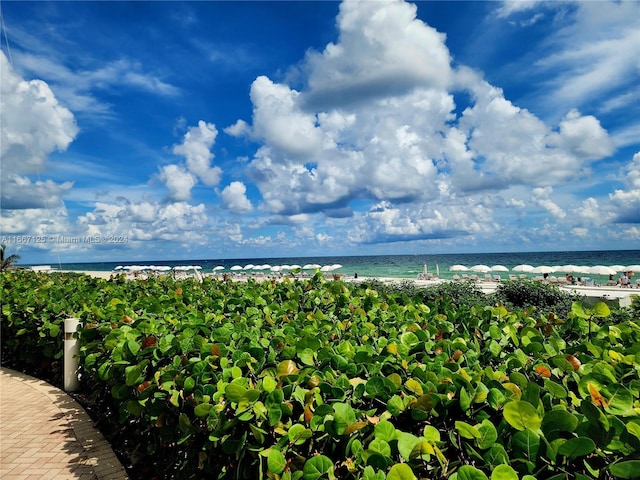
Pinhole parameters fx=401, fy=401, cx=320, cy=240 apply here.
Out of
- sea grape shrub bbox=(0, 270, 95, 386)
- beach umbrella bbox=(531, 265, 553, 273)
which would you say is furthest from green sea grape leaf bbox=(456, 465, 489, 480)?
beach umbrella bbox=(531, 265, 553, 273)

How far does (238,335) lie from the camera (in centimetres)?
263

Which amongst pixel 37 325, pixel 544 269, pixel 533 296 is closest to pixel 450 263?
pixel 544 269

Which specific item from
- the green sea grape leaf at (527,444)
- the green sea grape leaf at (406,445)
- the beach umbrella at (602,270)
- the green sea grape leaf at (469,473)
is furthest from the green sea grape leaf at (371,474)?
the beach umbrella at (602,270)

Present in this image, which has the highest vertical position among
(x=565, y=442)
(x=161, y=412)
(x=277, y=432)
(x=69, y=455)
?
(x=565, y=442)

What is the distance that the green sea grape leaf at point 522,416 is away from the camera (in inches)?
49.2

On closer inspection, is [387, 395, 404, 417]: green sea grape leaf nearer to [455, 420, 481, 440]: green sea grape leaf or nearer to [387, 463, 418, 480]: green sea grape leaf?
[455, 420, 481, 440]: green sea grape leaf

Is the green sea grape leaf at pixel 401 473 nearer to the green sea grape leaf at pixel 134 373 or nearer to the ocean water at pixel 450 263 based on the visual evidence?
the green sea grape leaf at pixel 134 373

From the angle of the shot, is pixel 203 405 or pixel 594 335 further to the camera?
pixel 594 335

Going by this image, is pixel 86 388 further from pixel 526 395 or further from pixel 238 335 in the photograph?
pixel 526 395

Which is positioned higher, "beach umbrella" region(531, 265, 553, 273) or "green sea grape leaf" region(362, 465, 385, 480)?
"green sea grape leaf" region(362, 465, 385, 480)

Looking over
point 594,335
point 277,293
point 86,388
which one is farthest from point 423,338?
point 86,388

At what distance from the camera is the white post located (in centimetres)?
481

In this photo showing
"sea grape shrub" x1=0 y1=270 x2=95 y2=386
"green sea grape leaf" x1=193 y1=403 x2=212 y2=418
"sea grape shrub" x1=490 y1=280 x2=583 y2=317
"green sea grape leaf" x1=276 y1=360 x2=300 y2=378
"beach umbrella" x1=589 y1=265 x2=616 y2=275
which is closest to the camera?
"green sea grape leaf" x1=193 y1=403 x2=212 y2=418

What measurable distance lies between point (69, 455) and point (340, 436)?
3513mm
